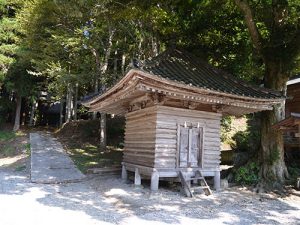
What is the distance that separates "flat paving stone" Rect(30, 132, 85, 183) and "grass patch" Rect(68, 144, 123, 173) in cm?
50

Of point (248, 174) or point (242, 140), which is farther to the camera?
point (242, 140)

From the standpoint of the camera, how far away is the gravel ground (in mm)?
8453

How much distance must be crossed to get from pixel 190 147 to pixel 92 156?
9.23 m

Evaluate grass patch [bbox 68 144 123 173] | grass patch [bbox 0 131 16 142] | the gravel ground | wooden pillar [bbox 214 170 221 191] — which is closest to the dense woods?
grass patch [bbox 68 144 123 173]

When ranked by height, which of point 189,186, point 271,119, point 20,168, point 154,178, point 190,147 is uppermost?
point 271,119

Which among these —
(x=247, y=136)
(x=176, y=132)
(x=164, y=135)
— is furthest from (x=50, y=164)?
(x=247, y=136)

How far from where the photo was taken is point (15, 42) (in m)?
25.9

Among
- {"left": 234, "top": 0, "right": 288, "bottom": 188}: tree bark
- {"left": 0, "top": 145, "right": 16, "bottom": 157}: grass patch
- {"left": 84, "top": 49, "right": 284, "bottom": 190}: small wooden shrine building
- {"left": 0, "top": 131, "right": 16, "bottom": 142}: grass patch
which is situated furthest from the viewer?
{"left": 0, "top": 131, "right": 16, "bottom": 142}: grass patch

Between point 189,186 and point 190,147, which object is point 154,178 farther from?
point 190,147

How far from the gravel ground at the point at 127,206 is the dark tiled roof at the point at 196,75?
13.0 ft

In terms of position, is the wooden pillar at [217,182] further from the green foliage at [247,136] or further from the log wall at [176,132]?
the green foliage at [247,136]

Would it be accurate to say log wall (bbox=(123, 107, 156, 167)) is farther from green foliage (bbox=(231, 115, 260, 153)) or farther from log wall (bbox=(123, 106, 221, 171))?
green foliage (bbox=(231, 115, 260, 153))

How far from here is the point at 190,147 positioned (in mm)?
12633

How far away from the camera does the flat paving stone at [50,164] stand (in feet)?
47.5
